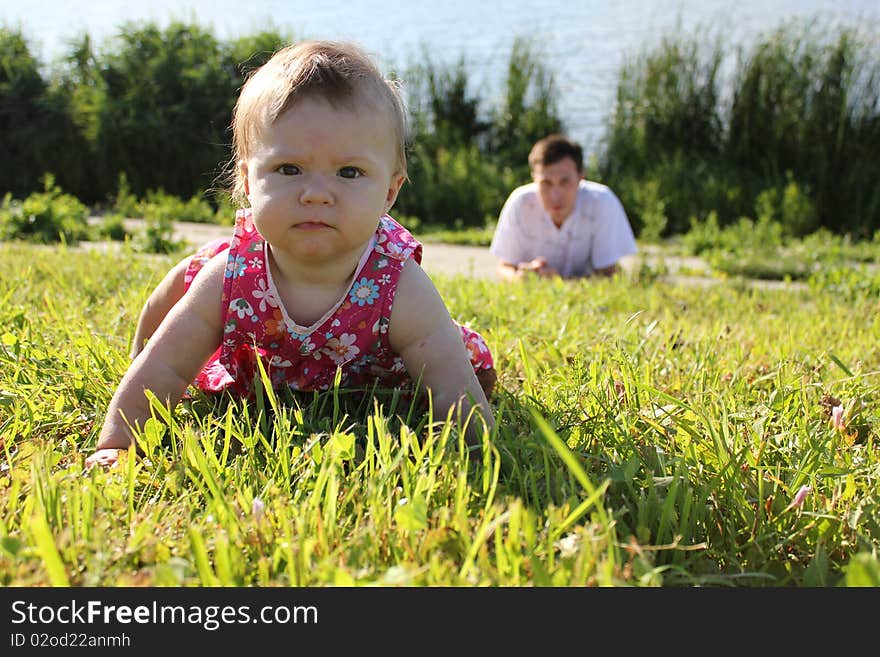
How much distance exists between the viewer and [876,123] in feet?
28.6

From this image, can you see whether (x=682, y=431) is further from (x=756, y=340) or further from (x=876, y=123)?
(x=876, y=123)

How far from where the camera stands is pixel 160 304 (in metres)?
2.60

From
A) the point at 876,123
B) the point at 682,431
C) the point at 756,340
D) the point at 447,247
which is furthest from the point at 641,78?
the point at 682,431

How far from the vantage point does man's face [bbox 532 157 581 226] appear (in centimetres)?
603

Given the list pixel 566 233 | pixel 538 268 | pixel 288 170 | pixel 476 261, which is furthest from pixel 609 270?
pixel 288 170

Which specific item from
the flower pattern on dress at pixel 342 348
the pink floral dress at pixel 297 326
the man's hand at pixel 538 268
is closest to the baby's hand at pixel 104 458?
the pink floral dress at pixel 297 326

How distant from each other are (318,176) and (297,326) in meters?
0.42

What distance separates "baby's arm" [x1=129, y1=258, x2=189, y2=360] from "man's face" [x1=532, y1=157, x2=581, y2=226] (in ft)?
12.6

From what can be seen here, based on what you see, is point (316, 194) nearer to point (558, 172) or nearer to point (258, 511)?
point (258, 511)

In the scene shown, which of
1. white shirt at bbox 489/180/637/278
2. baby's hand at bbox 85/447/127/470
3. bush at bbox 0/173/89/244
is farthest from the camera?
white shirt at bbox 489/180/637/278

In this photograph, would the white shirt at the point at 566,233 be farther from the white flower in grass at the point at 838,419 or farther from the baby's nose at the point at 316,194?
the baby's nose at the point at 316,194

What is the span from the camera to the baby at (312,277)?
2.08m

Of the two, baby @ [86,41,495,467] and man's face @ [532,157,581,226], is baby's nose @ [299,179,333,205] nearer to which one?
baby @ [86,41,495,467]

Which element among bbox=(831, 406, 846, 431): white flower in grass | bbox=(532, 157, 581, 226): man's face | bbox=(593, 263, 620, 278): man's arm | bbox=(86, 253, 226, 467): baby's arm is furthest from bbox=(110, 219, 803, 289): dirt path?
bbox=(831, 406, 846, 431): white flower in grass
